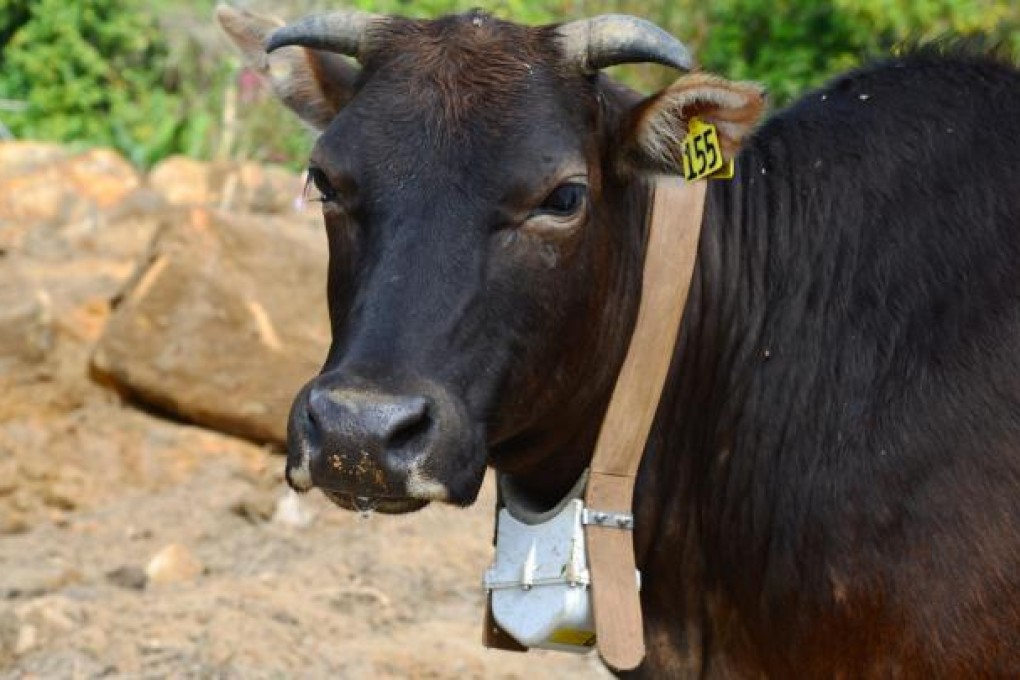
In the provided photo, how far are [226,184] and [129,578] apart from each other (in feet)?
16.1

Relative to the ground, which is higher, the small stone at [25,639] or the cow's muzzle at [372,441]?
the cow's muzzle at [372,441]

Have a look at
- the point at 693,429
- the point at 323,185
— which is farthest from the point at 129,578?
the point at 693,429

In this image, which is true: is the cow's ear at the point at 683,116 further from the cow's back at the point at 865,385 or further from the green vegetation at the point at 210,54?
the green vegetation at the point at 210,54

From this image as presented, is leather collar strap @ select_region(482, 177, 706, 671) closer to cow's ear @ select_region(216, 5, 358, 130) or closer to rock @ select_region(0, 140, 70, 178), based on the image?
cow's ear @ select_region(216, 5, 358, 130)

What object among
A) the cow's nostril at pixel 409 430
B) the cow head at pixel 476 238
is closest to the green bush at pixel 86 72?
Answer: the cow head at pixel 476 238

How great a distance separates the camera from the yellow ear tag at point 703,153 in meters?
4.04

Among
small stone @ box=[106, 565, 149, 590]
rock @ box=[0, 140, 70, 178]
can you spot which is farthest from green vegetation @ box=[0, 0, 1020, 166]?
small stone @ box=[106, 565, 149, 590]

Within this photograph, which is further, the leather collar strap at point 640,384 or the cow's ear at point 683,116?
the leather collar strap at point 640,384

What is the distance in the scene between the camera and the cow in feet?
12.2

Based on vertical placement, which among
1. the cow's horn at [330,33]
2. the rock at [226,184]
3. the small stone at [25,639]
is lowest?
the rock at [226,184]

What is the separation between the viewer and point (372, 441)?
3479 millimetres

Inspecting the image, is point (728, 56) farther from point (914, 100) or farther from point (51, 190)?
point (914, 100)

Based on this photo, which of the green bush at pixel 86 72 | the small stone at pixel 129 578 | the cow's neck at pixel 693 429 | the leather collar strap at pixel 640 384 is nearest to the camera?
the leather collar strap at pixel 640 384

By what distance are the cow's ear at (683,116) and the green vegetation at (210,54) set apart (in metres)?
7.98
